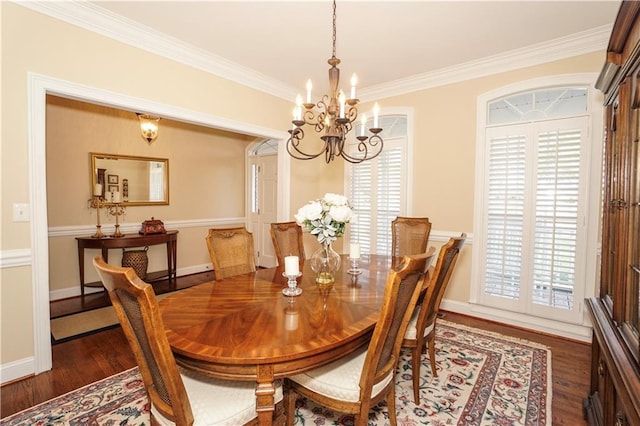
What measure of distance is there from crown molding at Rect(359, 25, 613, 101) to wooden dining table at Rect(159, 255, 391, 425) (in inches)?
106

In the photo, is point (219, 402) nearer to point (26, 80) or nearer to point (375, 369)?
point (375, 369)

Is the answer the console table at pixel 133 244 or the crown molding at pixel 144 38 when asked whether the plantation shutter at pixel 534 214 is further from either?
the console table at pixel 133 244

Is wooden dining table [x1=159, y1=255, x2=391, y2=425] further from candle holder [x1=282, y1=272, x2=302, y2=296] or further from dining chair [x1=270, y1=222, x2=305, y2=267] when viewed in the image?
dining chair [x1=270, y1=222, x2=305, y2=267]

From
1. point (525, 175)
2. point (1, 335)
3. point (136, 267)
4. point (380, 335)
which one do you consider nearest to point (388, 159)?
point (525, 175)

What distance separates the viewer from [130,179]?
4.38 metres

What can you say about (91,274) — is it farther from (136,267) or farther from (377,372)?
(377,372)

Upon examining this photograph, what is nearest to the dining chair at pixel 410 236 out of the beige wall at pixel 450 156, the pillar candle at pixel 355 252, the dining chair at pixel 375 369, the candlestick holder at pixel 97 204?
the beige wall at pixel 450 156

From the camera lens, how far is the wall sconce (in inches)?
165

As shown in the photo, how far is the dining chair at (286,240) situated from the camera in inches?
110

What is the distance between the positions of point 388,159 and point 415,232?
1.26 m

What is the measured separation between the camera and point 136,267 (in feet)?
13.9

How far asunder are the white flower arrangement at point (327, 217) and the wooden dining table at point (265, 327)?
1.17ft

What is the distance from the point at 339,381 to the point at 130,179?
4228mm

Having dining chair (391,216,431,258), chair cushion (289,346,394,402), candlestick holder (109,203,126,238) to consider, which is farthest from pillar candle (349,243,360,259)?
candlestick holder (109,203,126,238)
